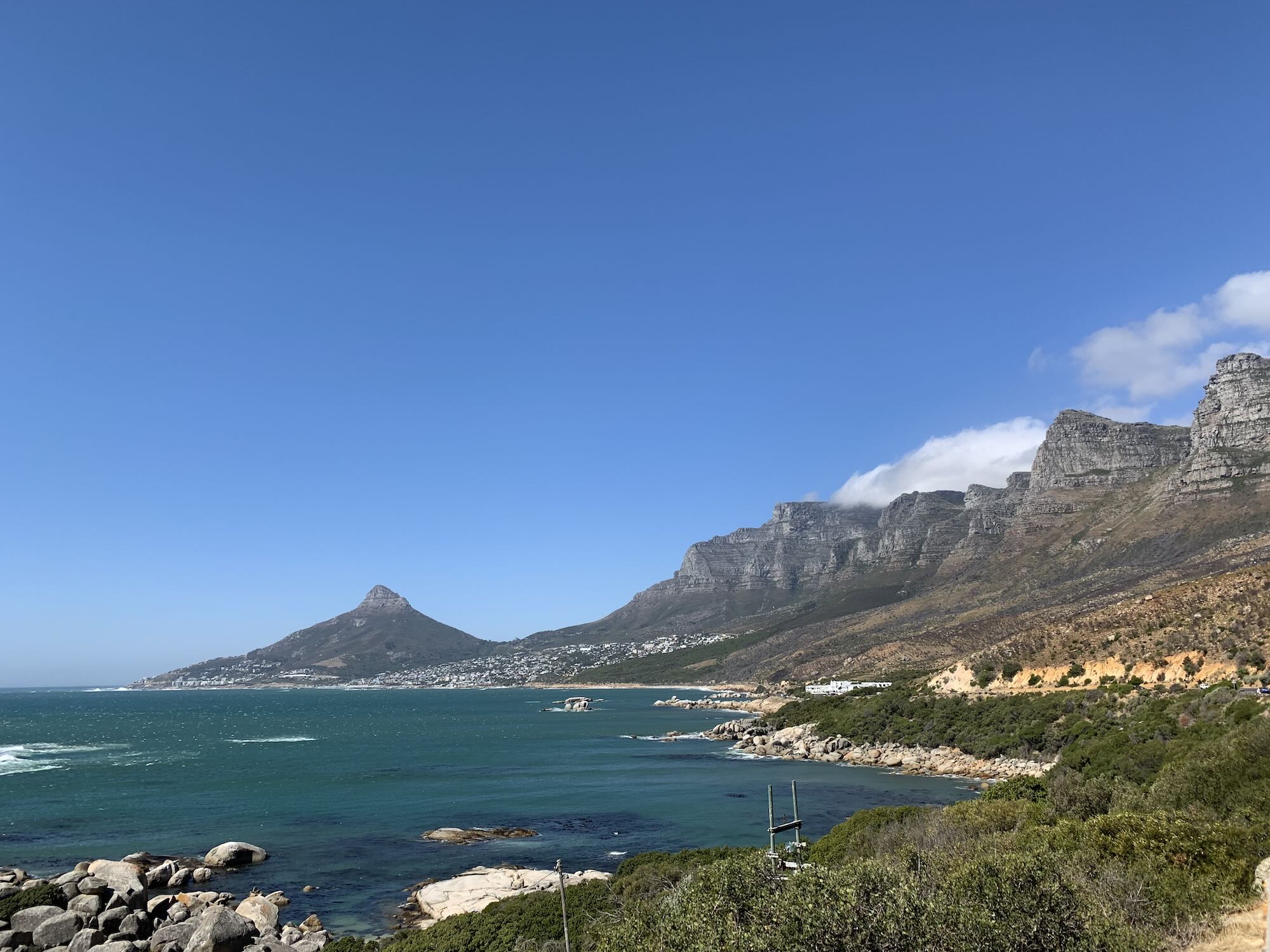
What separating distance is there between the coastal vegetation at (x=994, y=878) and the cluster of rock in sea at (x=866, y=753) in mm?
18770

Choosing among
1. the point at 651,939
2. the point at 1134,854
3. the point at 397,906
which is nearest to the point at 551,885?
the point at 397,906

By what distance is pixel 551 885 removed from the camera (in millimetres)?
34969

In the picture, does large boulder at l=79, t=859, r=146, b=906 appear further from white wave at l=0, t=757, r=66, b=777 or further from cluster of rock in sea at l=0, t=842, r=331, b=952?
white wave at l=0, t=757, r=66, b=777

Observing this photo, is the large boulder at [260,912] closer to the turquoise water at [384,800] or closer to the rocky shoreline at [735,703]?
the turquoise water at [384,800]

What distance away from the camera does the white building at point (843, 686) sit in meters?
109

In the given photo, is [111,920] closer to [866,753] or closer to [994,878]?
[994,878]

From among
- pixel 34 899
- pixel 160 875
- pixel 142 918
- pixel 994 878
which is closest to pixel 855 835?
pixel 994 878

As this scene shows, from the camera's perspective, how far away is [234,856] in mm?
42156

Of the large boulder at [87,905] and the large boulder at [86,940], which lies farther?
the large boulder at [87,905]

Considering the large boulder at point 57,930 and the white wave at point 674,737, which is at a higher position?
the large boulder at point 57,930

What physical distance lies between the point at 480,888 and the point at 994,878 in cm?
2617

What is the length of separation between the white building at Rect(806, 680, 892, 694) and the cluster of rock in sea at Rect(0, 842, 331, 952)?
84510 mm

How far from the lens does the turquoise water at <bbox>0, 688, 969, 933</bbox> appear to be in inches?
1688

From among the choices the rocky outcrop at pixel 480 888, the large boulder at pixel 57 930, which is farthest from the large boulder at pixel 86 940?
the rocky outcrop at pixel 480 888
